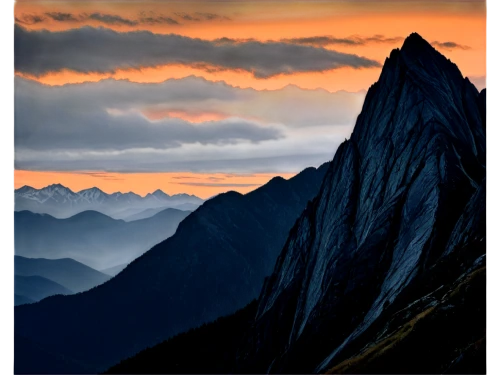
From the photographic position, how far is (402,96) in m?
199

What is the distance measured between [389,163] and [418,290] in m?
52.3

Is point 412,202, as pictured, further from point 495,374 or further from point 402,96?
point 495,374

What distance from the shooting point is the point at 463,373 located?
93.4 meters

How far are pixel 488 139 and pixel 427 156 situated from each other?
13914cm

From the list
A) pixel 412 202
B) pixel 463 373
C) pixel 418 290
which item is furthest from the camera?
pixel 412 202

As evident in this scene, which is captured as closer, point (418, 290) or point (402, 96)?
point (418, 290)

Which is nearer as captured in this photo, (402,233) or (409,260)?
(409,260)

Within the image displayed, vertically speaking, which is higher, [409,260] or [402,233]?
[402,233]

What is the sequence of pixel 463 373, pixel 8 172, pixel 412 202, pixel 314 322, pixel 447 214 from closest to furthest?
pixel 8 172 < pixel 463 373 < pixel 447 214 < pixel 412 202 < pixel 314 322

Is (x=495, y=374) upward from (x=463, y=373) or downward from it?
upward

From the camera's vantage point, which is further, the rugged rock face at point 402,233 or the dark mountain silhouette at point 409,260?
the rugged rock face at point 402,233

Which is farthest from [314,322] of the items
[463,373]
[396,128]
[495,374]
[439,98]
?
[495,374]

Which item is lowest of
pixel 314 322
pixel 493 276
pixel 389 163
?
pixel 314 322

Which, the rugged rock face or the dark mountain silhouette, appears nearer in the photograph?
the dark mountain silhouette
